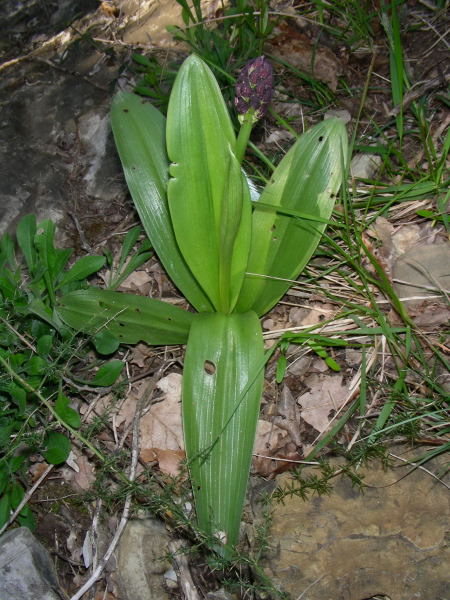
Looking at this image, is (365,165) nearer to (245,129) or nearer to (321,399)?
(245,129)

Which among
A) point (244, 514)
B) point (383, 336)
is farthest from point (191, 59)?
point (244, 514)

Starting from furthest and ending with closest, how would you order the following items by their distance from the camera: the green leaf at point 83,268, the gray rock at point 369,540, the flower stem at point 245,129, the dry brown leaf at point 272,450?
1. the green leaf at point 83,268
2. the dry brown leaf at point 272,450
3. the flower stem at point 245,129
4. the gray rock at point 369,540

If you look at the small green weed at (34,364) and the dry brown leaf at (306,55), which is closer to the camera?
the small green weed at (34,364)

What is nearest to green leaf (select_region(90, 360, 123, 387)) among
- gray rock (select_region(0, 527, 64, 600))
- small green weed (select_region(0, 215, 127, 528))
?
small green weed (select_region(0, 215, 127, 528))

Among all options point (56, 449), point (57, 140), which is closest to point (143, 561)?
point (56, 449)

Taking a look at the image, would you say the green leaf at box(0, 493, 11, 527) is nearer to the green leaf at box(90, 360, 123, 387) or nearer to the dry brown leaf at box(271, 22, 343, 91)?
the green leaf at box(90, 360, 123, 387)

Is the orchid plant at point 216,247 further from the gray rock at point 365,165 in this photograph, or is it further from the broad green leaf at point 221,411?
the gray rock at point 365,165

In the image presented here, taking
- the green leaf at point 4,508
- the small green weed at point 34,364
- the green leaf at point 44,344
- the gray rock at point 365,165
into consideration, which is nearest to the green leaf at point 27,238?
the small green weed at point 34,364
